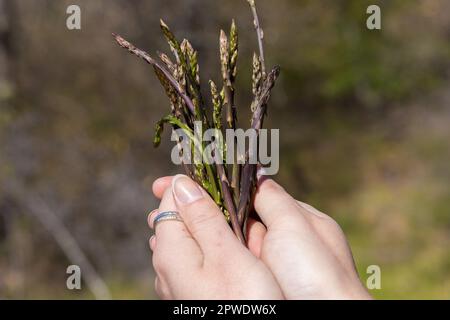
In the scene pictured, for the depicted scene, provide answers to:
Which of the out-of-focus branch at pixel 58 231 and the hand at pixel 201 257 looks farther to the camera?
the out-of-focus branch at pixel 58 231

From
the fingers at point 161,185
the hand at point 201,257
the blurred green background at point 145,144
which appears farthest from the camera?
the blurred green background at point 145,144

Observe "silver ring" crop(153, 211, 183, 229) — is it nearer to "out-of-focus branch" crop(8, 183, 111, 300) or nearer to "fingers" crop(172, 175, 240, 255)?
"fingers" crop(172, 175, 240, 255)

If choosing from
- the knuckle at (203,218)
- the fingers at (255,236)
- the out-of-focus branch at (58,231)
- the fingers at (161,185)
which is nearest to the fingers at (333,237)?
the fingers at (255,236)

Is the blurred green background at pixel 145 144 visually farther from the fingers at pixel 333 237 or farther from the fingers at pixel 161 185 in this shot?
the fingers at pixel 333 237

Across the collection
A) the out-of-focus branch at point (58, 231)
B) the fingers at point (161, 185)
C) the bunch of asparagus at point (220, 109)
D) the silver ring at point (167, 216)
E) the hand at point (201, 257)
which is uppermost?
the bunch of asparagus at point (220, 109)

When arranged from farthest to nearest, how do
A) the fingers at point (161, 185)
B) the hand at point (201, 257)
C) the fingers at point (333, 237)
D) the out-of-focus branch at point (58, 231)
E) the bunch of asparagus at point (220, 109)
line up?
the out-of-focus branch at point (58, 231), the fingers at point (161, 185), the bunch of asparagus at point (220, 109), the fingers at point (333, 237), the hand at point (201, 257)

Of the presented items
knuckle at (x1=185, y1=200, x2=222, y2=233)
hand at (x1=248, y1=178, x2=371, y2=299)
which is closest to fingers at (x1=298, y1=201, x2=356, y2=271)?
hand at (x1=248, y1=178, x2=371, y2=299)

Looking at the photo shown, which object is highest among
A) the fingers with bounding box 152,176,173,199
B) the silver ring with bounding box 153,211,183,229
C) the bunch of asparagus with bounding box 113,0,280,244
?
the bunch of asparagus with bounding box 113,0,280,244

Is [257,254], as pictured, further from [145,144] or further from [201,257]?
[145,144]

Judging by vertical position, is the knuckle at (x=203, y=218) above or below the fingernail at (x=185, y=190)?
A: below
